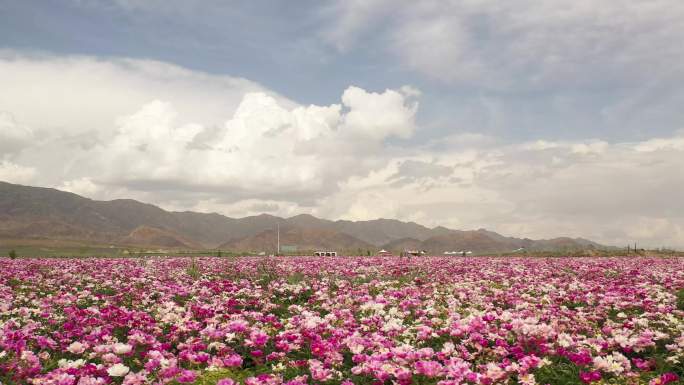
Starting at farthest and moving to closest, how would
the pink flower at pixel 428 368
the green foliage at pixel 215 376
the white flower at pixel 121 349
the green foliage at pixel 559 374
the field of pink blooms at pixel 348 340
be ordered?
the green foliage at pixel 559 374 → the white flower at pixel 121 349 → the field of pink blooms at pixel 348 340 → the green foliage at pixel 215 376 → the pink flower at pixel 428 368

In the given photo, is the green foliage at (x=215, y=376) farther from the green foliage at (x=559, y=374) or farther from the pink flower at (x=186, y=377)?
the green foliage at (x=559, y=374)

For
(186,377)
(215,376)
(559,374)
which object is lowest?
(559,374)

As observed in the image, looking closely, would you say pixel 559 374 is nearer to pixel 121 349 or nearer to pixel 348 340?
pixel 348 340

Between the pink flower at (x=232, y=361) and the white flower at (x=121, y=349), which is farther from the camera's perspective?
the white flower at (x=121, y=349)

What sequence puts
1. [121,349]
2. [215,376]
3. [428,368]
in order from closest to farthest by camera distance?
1. [428,368]
2. [215,376]
3. [121,349]

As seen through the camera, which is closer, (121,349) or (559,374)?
(121,349)

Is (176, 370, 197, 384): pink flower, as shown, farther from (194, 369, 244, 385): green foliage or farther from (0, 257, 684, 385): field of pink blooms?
(194, 369, 244, 385): green foliage

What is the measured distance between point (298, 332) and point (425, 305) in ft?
12.4

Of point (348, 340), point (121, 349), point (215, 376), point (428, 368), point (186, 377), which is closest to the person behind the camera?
point (186, 377)

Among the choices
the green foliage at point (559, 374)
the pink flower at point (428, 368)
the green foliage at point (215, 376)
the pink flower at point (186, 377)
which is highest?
the pink flower at point (428, 368)

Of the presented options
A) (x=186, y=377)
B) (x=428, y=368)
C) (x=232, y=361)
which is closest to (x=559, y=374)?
(x=428, y=368)

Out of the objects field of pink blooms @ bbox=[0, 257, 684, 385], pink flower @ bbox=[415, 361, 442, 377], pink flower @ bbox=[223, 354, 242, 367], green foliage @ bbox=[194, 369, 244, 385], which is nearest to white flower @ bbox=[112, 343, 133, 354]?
field of pink blooms @ bbox=[0, 257, 684, 385]

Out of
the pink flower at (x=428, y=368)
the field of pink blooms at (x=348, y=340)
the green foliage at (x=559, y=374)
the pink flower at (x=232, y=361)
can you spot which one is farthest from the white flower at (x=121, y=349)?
the green foliage at (x=559, y=374)

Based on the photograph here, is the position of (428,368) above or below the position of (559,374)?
above
